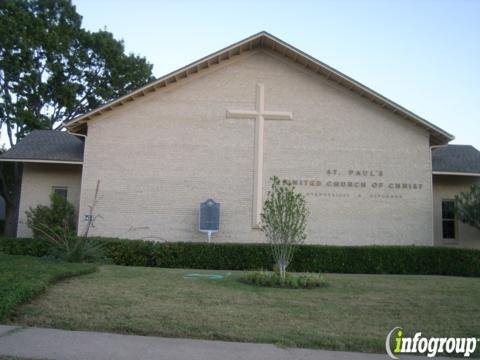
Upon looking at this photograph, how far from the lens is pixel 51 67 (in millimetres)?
34219

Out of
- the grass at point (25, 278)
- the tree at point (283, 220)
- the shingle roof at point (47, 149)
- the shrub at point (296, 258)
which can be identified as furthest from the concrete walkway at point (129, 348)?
the shingle roof at point (47, 149)

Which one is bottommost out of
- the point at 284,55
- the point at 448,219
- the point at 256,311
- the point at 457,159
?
the point at 256,311

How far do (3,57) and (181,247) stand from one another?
23635 mm

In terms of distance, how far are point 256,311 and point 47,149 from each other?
1633 centimetres

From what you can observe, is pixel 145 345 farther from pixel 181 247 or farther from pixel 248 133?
pixel 248 133

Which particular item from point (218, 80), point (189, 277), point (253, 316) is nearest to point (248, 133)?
point (218, 80)

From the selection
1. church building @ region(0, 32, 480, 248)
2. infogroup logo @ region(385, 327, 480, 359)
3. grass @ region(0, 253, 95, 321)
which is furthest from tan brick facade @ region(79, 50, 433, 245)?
infogroup logo @ region(385, 327, 480, 359)

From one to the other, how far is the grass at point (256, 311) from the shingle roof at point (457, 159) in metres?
9.79

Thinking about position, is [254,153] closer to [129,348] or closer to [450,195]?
[450,195]

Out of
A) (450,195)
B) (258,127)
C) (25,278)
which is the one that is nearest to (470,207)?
(450,195)

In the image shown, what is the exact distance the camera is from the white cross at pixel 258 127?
19.0 metres

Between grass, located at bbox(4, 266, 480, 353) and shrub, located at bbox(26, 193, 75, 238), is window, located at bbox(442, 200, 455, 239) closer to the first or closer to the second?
grass, located at bbox(4, 266, 480, 353)

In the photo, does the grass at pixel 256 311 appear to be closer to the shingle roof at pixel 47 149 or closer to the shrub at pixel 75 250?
the shrub at pixel 75 250

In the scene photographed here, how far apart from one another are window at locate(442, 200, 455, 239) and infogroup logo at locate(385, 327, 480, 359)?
1483 cm
